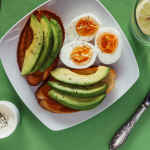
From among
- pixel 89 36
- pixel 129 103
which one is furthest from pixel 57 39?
pixel 129 103

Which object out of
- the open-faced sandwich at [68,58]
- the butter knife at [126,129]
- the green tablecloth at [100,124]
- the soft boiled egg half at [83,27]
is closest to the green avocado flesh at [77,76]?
the open-faced sandwich at [68,58]

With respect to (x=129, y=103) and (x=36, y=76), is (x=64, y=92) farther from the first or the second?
(x=129, y=103)

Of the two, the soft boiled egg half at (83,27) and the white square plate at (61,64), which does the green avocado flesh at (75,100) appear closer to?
the white square plate at (61,64)

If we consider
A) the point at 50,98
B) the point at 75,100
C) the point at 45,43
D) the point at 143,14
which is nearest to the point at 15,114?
the point at 50,98

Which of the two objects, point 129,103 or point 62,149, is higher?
point 129,103

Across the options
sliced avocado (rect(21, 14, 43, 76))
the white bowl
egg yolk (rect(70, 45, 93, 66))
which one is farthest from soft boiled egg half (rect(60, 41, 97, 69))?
the white bowl

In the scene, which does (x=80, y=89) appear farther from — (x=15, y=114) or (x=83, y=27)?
(x=15, y=114)
